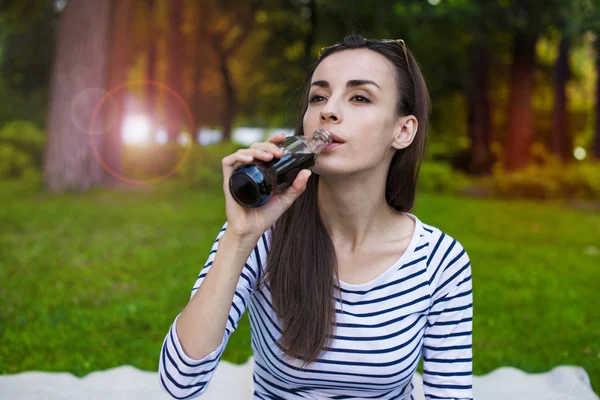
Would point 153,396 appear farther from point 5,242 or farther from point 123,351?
point 5,242

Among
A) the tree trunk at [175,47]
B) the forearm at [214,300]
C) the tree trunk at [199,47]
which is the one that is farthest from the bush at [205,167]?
the forearm at [214,300]

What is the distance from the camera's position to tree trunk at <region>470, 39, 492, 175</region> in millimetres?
17125

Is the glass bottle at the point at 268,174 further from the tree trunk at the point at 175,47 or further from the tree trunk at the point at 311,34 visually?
the tree trunk at the point at 175,47

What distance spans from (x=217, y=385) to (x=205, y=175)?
10.8 meters

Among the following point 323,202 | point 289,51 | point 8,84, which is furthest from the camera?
point 8,84

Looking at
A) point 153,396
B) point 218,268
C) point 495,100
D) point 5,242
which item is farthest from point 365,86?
point 495,100

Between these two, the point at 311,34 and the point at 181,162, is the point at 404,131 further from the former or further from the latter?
the point at 311,34

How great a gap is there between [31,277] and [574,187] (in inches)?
436

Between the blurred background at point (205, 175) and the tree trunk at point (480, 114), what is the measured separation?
6cm

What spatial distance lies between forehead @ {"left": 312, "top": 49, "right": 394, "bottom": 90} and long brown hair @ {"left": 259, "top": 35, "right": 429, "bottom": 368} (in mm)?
42

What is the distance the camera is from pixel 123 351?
4172 mm

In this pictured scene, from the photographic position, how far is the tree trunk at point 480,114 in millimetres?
17125

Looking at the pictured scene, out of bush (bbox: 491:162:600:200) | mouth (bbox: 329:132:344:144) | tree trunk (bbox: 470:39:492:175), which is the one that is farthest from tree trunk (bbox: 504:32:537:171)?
mouth (bbox: 329:132:344:144)

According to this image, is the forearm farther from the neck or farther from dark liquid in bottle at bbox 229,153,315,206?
the neck
